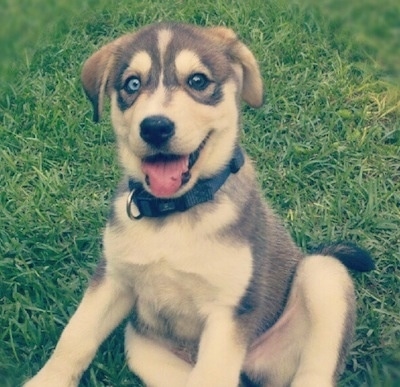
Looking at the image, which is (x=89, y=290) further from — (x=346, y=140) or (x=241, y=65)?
(x=346, y=140)

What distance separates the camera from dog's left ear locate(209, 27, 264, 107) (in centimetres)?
402

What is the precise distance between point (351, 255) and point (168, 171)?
4.02 ft

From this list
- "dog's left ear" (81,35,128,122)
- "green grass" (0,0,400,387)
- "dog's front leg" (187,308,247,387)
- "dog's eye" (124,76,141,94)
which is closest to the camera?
"dog's front leg" (187,308,247,387)

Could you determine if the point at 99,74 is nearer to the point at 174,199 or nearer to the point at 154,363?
the point at 174,199

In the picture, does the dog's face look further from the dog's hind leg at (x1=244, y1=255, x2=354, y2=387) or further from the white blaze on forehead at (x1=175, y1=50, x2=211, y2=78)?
the dog's hind leg at (x1=244, y1=255, x2=354, y2=387)

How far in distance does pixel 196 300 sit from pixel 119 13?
4053mm

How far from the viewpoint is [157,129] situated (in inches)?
139

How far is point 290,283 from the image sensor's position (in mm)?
4277

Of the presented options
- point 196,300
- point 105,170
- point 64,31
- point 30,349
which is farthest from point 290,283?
point 64,31

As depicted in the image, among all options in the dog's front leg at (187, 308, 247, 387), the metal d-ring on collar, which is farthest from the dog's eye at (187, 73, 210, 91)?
the dog's front leg at (187, 308, 247, 387)

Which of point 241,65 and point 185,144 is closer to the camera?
point 185,144

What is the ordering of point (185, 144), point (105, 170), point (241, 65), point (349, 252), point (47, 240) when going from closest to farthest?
point (185, 144)
point (241, 65)
point (349, 252)
point (47, 240)
point (105, 170)

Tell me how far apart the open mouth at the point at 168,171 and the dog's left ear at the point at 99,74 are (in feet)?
1.71

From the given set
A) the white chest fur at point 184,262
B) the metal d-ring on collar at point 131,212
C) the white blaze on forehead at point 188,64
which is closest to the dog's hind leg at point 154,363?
the white chest fur at point 184,262
